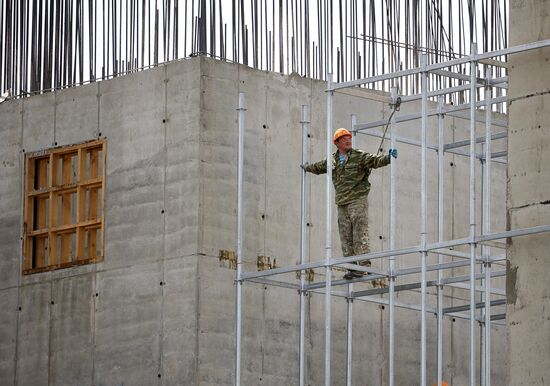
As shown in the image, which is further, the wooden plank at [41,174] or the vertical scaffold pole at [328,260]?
the wooden plank at [41,174]

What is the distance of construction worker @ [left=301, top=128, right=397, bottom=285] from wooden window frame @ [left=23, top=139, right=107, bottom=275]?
451cm

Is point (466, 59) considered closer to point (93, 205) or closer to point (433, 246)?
point (433, 246)

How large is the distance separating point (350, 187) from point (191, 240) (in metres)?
3.17

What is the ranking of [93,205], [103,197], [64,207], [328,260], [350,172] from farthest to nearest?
[64,207] < [93,205] < [103,197] < [350,172] < [328,260]

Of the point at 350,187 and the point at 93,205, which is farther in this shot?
the point at 93,205

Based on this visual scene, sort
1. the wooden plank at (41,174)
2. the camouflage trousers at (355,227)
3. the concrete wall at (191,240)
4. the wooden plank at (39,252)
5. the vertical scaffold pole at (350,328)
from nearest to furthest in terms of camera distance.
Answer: the vertical scaffold pole at (350,328), the camouflage trousers at (355,227), the concrete wall at (191,240), the wooden plank at (39,252), the wooden plank at (41,174)

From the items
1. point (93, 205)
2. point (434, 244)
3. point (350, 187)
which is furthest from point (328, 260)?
point (93, 205)

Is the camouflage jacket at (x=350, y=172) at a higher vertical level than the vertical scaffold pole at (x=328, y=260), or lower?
higher

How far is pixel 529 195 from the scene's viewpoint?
1825cm

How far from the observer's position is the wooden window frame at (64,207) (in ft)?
83.4

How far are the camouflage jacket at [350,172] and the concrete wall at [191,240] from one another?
294 cm

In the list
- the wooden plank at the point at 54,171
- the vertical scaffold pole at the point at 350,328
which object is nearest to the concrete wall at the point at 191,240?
the wooden plank at the point at 54,171

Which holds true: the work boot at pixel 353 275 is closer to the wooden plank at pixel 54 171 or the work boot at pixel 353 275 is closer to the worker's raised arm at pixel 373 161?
the worker's raised arm at pixel 373 161

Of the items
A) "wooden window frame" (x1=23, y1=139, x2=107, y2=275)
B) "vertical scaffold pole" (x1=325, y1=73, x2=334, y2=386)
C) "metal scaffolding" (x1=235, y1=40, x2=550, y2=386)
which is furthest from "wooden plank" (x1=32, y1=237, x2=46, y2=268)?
"vertical scaffold pole" (x1=325, y1=73, x2=334, y2=386)
